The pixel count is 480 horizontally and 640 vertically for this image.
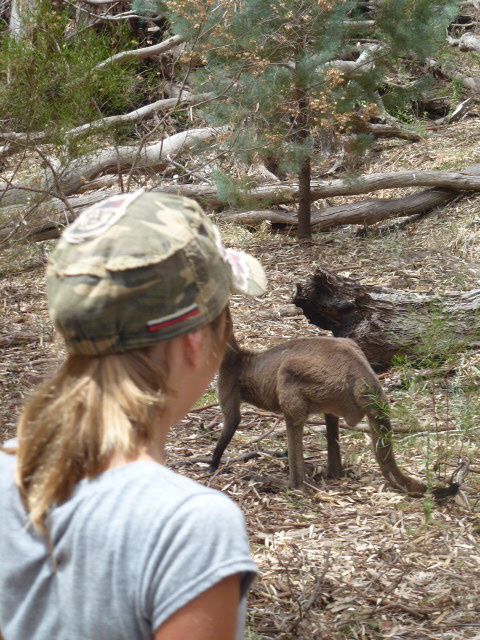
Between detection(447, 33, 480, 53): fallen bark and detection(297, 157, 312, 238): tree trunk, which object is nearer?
detection(297, 157, 312, 238): tree trunk

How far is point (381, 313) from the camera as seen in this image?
6.27m

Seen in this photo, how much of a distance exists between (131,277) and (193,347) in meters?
0.17

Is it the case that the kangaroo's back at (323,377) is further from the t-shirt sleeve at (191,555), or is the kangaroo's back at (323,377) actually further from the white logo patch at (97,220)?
the t-shirt sleeve at (191,555)

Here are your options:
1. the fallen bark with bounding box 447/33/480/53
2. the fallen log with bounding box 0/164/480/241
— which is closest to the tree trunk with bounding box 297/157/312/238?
the fallen log with bounding box 0/164/480/241

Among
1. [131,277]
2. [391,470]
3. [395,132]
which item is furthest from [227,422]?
[395,132]

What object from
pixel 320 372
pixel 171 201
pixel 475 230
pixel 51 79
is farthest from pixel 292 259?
pixel 171 201

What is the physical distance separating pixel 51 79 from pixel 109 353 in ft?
16.6

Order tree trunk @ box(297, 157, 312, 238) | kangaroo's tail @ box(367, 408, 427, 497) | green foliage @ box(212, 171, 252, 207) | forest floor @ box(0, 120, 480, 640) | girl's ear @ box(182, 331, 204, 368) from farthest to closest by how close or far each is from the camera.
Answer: tree trunk @ box(297, 157, 312, 238), green foliage @ box(212, 171, 252, 207), kangaroo's tail @ box(367, 408, 427, 497), forest floor @ box(0, 120, 480, 640), girl's ear @ box(182, 331, 204, 368)

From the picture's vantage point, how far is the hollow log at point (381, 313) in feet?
20.1

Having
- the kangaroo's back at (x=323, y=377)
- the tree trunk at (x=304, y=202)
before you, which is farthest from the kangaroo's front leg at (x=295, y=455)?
the tree trunk at (x=304, y=202)

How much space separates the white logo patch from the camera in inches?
57.2

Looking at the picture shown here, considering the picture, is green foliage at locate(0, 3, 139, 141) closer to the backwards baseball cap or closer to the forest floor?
the forest floor

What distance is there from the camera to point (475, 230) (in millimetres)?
8734

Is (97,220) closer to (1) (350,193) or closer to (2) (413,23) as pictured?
(2) (413,23)
